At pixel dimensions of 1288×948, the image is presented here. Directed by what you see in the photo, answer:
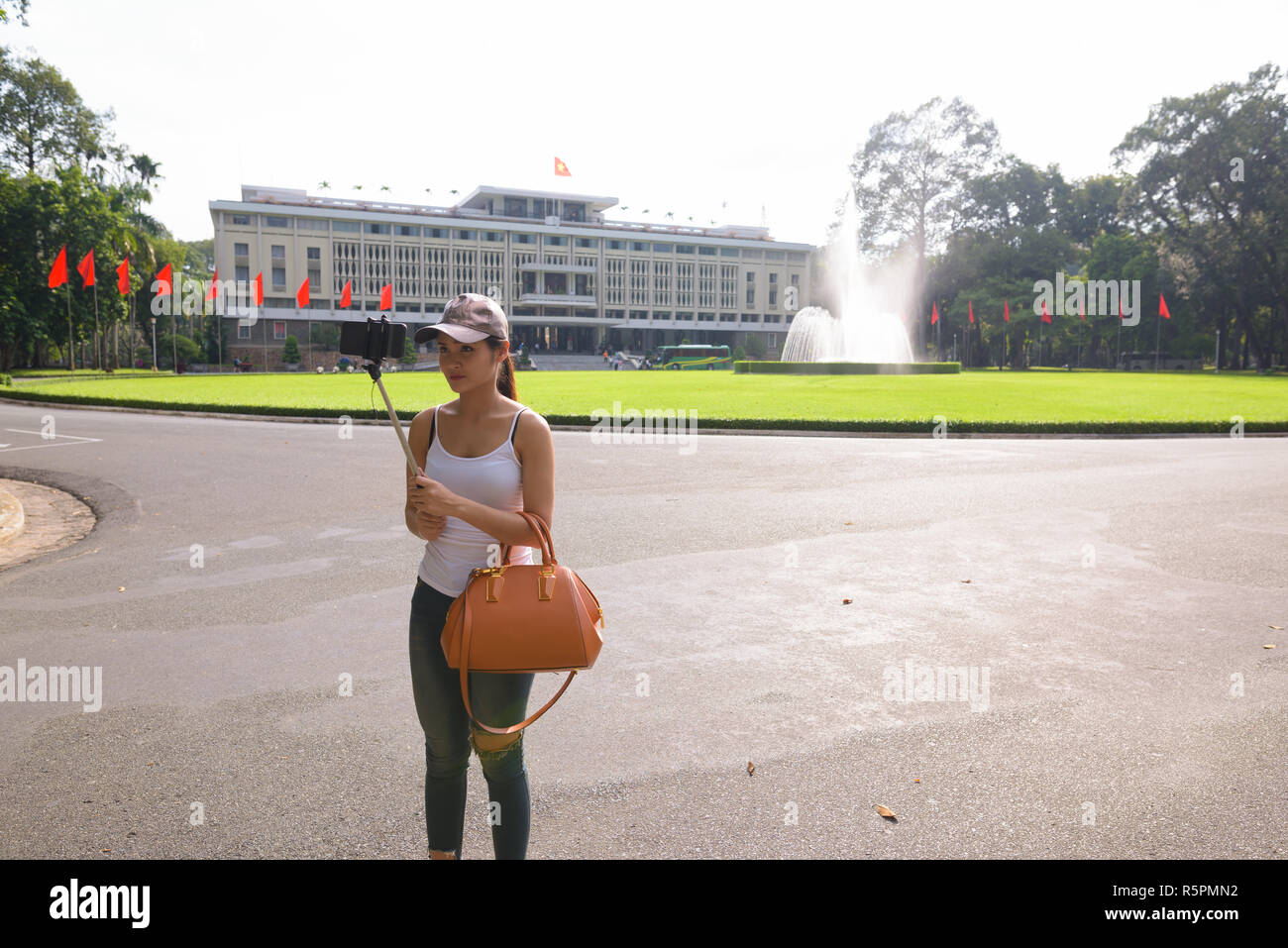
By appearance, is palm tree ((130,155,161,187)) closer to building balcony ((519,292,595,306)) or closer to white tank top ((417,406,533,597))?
building balcony ((519,292,595,306))

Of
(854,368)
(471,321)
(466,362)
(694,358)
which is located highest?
(694,358)

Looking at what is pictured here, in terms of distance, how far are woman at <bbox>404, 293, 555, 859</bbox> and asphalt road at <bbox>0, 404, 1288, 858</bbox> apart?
0.46m

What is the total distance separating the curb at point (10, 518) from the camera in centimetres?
924

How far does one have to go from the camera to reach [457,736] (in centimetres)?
298

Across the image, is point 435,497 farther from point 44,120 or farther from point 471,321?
point 44,120

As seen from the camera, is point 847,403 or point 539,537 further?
point 847,403

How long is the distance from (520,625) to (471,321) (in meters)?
0.98

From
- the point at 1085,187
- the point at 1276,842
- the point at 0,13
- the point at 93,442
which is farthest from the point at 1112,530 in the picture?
the point at 1085,187

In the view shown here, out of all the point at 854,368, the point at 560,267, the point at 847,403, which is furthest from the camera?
the point at 560,267

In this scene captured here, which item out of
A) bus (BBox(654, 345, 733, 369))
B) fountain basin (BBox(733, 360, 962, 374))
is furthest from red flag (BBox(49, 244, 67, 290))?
bus (BBox(654, 345, 733, 369))

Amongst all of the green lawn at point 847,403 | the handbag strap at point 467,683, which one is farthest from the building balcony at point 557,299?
the handbag strap at point 467,683

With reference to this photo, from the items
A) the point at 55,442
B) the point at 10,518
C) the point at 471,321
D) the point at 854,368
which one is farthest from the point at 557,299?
the point at 471,321

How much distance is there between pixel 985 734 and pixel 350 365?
74409 millimetres

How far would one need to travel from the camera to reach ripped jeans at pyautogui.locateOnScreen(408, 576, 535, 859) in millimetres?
2896
